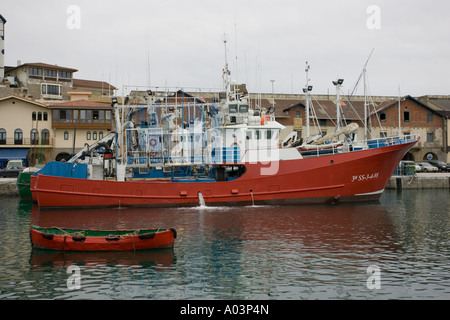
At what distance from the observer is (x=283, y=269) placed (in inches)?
566

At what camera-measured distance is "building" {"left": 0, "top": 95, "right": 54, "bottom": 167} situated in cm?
5194

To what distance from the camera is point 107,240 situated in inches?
641

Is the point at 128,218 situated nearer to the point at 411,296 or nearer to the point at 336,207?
the point at 336,207

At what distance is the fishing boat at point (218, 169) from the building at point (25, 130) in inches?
965

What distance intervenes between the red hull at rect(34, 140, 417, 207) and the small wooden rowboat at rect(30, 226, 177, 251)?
11.5m

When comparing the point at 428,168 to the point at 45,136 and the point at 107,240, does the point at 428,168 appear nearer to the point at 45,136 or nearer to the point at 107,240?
the point at 45,136

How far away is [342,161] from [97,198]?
1525 cm

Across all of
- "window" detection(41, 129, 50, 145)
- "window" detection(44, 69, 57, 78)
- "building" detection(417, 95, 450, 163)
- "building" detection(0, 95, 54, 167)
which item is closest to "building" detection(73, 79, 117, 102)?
"window" detection(44, 69, 57, 78)

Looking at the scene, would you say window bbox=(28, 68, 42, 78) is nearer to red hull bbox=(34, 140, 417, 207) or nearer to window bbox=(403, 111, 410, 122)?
red hull bbox=(34, 140, 417, 207)

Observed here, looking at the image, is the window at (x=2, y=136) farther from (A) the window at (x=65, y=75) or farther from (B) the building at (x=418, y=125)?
(B) the building at (x=418, y=125)

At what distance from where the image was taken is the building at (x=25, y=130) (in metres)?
51.9

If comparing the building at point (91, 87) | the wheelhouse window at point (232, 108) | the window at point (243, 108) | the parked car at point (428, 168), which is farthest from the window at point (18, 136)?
the parked car at point (428, 168)

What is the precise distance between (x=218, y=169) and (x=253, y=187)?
8.93 ft
